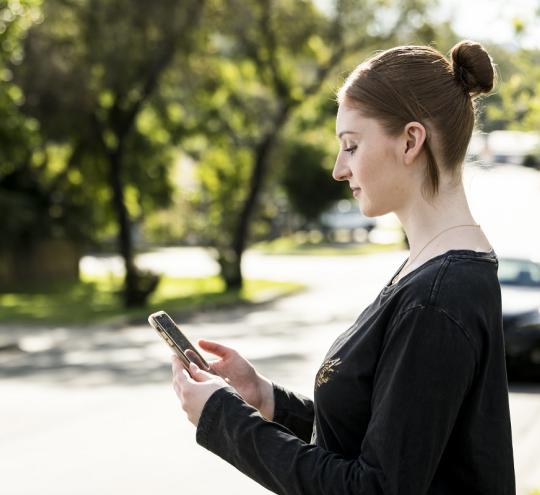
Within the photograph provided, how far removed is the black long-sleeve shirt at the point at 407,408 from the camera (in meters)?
1.72

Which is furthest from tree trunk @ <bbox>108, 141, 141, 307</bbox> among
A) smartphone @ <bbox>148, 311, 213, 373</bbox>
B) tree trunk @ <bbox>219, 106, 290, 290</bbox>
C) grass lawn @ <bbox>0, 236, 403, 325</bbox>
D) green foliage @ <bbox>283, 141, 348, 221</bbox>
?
green foliage @ <bbox>283, 141, 348, 221</bbox>

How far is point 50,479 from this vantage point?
777 cm

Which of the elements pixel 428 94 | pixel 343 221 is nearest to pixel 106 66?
pixel 428 94

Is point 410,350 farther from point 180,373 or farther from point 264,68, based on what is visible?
point 264,68

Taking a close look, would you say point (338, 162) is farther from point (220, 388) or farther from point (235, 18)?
point (235, 18)

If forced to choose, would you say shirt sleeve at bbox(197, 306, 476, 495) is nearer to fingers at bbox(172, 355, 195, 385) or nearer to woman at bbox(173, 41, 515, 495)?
woman at bbox(173, 41, 515, 495)

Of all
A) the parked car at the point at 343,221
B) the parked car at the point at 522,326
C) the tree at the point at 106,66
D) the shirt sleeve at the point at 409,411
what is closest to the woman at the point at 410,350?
the shirt sleeve at the point at 409,411

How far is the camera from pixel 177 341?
2.15 m

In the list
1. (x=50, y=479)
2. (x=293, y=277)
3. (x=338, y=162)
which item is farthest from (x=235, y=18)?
(x=338, y=162)

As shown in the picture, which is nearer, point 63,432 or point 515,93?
point 515,93

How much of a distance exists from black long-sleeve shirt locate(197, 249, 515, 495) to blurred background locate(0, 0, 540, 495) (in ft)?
1.40

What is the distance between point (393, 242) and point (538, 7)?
46.9 m

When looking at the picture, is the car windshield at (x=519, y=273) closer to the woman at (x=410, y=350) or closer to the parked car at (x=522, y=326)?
the parked car at (x=522, y=326)

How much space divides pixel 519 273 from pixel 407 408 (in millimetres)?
12494
